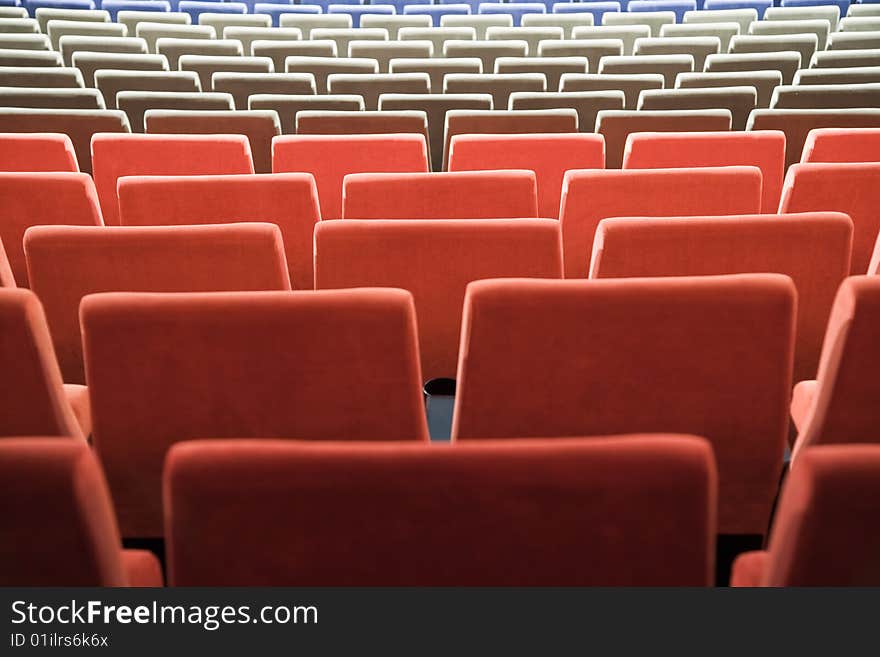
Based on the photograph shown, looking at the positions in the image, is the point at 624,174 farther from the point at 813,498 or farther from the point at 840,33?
the point at 840,33

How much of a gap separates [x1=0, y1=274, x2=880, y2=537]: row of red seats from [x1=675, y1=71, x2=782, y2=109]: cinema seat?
59.6 inches

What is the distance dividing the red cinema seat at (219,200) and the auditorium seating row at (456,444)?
428 millimetres

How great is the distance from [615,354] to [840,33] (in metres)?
2.49

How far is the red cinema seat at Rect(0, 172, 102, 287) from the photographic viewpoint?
3.17 ft

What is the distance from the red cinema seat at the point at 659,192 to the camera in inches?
38.2

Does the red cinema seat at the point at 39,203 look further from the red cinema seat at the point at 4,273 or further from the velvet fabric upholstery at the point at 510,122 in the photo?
the velvet fabric upholstery at the point at 510,122

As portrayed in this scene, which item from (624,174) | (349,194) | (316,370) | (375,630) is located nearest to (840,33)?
(624,174)

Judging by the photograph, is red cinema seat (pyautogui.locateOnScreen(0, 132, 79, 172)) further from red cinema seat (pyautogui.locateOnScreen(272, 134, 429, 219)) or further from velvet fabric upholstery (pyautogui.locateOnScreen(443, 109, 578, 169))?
velvet fabric upholstery (pyautogui.locateOnScreen(443, 109, 578, 169))

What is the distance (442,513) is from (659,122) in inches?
50.2

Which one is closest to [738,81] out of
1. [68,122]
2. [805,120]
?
[805,120]

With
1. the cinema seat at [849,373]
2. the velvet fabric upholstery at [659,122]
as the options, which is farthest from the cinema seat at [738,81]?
the cinema seat at [849,373]

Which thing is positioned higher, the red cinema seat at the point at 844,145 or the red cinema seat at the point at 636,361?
the red cinema seat at the point at 844,145

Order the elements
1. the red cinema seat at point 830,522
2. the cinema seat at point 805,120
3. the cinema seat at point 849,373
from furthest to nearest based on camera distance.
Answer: the cinema seat at point 805,120
the cinema seat at point 849,373
the red cinema seat at point 830,522

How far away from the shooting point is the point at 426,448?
14.4 inches
